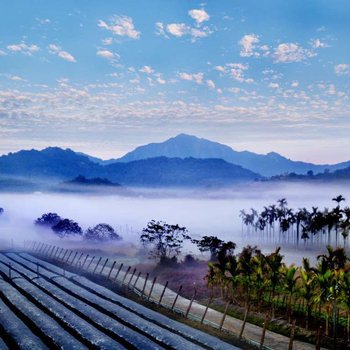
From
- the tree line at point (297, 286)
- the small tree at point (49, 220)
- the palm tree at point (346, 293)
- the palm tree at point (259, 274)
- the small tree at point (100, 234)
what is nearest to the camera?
the palm tree at point (346, 293)

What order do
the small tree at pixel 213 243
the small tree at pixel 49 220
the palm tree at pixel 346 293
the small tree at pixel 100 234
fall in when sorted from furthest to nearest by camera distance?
1. the small tree at pixel 49 220
2. the small tree at pixel 100 234
3. the small tree at pixel 213 243
4. the palm tree at pixel 346 293

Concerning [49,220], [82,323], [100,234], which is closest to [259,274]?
[82,323]

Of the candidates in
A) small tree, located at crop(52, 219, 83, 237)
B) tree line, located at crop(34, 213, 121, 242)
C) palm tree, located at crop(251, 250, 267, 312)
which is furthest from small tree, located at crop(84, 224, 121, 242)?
palm tree, located at crop(251, 250, 267, 312)

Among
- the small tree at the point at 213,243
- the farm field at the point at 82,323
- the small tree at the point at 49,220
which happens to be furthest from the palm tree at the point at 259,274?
the small tree at the point at 49,220

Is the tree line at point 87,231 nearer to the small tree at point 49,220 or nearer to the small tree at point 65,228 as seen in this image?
the small tree at point 65,228

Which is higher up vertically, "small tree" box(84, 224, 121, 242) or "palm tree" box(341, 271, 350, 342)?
"palm tree" box(341, 271, 350, 342)

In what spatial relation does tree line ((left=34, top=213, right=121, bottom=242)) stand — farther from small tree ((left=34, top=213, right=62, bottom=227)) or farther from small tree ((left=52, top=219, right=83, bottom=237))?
small tree ((left=34, top=213, right=62, bottom=227))

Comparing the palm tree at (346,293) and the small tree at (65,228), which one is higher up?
the palm tree at (346,293)

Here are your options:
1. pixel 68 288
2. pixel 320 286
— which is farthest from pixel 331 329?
pixel 68 288

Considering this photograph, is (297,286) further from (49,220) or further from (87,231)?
(49,220)
